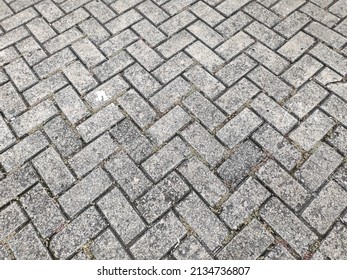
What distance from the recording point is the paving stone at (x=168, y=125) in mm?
2803

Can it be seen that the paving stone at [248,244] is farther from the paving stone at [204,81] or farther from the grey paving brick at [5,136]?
the grey paving brick at [5,136]

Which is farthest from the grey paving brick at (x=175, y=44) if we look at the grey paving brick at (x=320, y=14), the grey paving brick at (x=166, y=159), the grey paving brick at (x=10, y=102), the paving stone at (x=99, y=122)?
the grey paving brick at (x=10, y=102)

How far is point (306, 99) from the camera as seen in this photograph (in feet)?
9.66

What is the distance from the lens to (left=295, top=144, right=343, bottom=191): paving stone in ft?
8.37

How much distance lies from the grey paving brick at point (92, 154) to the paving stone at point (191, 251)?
35.3 inches

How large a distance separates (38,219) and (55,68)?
146 centimetres

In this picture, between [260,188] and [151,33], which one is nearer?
[260,188]

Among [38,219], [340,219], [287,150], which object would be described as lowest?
[340,219]

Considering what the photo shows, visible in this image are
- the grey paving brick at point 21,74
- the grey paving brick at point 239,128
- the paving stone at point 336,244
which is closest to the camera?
the paving stone at point 336,244

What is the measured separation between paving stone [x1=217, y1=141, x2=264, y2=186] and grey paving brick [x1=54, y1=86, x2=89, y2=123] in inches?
48.8

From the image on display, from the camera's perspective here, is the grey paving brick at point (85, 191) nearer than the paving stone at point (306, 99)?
Yes
